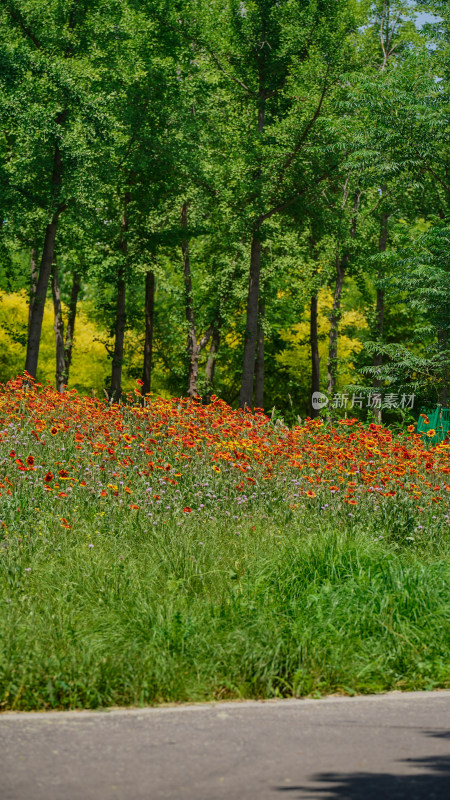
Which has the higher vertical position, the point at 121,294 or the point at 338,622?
the point at 121,294

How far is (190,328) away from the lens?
3484 cm

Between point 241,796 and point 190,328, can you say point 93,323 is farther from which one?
point 241,796

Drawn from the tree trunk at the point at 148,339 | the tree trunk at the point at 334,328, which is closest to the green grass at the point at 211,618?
the tree trunk at the point at 148,339

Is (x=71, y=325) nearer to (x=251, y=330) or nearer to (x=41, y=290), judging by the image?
(x=251, y=330)

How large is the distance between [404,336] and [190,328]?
13.6m

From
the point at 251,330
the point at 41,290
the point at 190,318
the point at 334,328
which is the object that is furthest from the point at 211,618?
the point at 334,328

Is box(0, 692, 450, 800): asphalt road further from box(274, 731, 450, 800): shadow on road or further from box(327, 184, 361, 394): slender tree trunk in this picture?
box(327, 184, 361, 394): slender tree trunk

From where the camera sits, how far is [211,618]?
20.2 ft

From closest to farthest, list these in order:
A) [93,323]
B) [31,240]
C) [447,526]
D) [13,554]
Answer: [13,554] → [447,526] → [31,240] → [93,323]

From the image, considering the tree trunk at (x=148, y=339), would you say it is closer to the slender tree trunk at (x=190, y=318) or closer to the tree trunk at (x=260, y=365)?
the slender tree trunk at (x=190, y=318)

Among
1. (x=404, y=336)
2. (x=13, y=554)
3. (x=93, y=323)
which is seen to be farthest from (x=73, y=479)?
(x=404, y=336)

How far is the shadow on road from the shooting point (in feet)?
13.7

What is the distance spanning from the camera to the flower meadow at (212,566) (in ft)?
18.5

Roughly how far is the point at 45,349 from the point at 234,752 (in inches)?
1353
